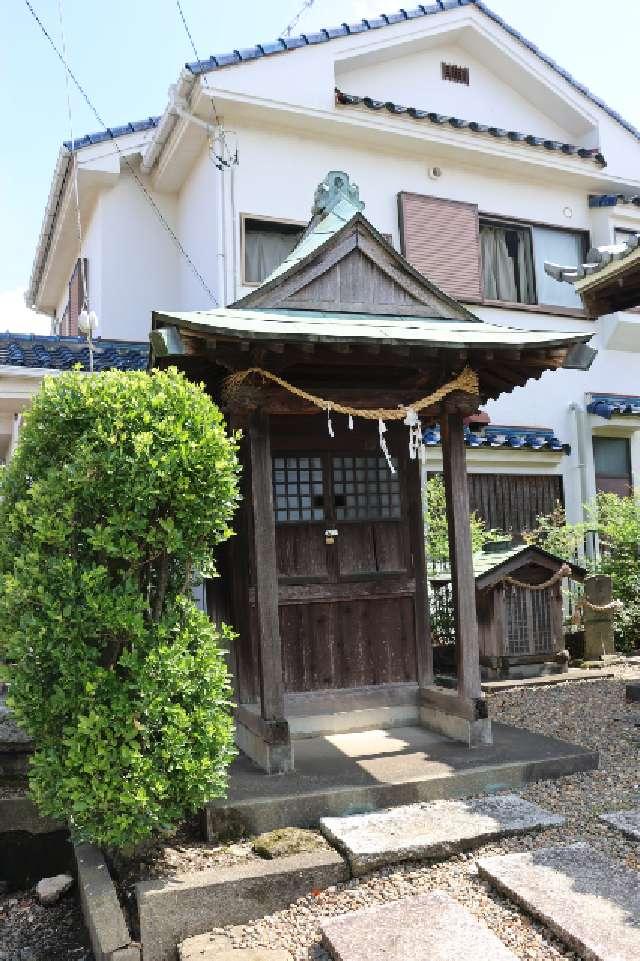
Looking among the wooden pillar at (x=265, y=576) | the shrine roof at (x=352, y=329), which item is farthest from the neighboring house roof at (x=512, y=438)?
the wooden pillar at (x=265, y=576)

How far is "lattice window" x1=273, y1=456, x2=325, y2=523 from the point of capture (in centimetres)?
734

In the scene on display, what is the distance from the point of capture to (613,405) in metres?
13.4

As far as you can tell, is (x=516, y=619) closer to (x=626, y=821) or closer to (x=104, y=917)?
(x=626, y=821)

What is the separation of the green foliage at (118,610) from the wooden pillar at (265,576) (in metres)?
1.15

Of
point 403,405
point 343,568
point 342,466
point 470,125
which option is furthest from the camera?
point 470,125

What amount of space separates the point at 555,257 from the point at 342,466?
8.53 meters

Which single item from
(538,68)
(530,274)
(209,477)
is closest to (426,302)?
(209,477)

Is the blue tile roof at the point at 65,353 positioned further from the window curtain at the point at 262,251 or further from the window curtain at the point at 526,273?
the window curtain at the point at 526,273

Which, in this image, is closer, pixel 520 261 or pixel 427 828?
pixel 427 828

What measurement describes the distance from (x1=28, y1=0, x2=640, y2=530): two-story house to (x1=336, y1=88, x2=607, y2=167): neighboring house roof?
4cm

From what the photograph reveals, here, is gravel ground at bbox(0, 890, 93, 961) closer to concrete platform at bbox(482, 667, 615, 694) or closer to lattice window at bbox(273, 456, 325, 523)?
lattice window at bbox(273, 456, 325, 523)

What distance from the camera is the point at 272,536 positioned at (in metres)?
6.02

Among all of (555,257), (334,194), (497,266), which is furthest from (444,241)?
(334,194)

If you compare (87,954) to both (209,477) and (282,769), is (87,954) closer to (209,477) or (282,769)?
(282,769)
